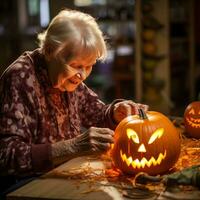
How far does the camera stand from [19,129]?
202 cm

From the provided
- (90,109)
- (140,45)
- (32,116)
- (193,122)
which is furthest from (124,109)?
(140,45)

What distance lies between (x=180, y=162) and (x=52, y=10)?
5.69 feet

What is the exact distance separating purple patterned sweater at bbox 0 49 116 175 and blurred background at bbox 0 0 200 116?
176 inches

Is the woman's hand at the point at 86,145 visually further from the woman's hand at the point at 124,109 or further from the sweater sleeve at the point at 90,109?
the sweater sleeve at the point at 90,109

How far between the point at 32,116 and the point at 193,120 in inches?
34.0

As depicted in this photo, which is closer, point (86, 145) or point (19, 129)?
point (86, 145)

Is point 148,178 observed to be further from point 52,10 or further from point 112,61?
point 112,61

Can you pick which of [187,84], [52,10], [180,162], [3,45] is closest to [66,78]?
[180,162]

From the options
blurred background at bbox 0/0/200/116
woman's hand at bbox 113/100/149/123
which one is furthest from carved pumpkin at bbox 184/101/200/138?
blurred background at bbox 0/0/200/116

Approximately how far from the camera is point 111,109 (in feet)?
8.25

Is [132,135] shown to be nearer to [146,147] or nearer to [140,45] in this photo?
[146,147]

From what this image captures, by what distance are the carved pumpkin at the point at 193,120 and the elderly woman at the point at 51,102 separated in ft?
1.10

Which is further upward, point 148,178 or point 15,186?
point 148,178

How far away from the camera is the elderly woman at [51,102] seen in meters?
1.91
